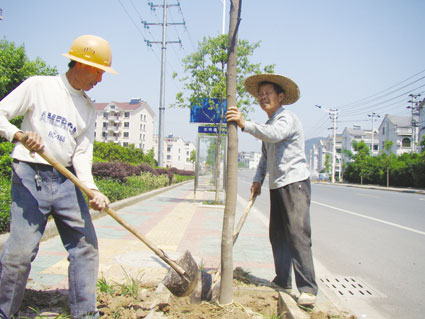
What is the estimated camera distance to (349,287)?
3.76m

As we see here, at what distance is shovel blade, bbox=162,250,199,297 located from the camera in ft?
8.59

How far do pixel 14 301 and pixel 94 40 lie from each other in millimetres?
1691

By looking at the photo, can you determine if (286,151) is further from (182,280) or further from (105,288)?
(105,288)

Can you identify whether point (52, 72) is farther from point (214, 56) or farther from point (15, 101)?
point (15, 101)

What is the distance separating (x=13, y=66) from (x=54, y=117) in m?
13.6

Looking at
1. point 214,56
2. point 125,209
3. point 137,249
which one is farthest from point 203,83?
point 137,249

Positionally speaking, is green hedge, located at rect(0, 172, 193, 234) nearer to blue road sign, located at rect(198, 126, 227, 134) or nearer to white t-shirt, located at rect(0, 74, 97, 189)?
white t-shirt, located at rect(0, 74, 97, 189)

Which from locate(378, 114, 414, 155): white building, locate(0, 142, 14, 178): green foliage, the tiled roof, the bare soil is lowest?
the bare soil

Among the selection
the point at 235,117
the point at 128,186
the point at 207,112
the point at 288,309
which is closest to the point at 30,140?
the point at 235,117

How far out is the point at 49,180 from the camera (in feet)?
7.32

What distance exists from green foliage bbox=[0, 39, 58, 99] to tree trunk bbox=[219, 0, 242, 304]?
12.9 metres

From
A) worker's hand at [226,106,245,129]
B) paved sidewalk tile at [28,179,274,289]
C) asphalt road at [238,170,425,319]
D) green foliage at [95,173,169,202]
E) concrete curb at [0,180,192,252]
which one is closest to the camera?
worker's hand at [226,106,245,129]

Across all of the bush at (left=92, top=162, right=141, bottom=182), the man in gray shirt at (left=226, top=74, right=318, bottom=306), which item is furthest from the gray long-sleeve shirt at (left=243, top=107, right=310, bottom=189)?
the bush at (left=92, top=162, right=141, bottom=182)

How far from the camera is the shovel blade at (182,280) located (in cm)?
262
